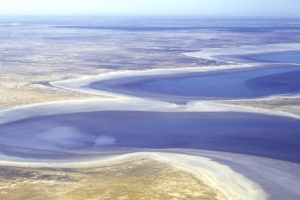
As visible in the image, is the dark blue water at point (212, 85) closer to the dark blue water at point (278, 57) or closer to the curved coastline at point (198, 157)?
the curved coastline at point (198, 157)

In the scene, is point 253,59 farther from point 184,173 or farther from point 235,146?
point 184,173

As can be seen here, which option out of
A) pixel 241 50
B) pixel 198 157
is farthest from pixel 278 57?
pixel 198 157

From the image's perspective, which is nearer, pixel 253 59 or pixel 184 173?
pixel 184 173

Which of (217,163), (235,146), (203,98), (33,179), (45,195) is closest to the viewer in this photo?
(45,195)

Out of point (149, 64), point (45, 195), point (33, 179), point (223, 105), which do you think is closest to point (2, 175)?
point (33, 179)

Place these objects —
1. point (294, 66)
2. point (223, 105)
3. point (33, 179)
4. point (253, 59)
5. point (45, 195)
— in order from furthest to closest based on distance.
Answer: point (253, 59)
point (294, 66)
point (223, 105)
point (33, 179)
point (45, 195)

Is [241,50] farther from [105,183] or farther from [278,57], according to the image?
[105,183]
